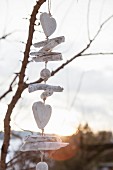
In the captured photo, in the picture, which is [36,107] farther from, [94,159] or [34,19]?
[94,159]

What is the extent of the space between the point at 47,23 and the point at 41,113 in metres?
0.12

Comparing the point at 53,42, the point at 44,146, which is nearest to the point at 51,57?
the point at 53,42

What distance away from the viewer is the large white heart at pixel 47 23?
0.55 m

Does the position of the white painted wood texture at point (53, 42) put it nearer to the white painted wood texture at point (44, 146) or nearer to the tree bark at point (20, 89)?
the tree bark at point (20, 89)

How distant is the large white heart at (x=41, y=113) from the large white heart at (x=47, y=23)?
10cm

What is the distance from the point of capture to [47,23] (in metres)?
0.55

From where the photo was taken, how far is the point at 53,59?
0.55 metres

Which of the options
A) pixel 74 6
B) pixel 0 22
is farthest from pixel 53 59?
pixel 0 22

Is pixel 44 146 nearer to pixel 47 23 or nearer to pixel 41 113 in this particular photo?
pixel 41 113

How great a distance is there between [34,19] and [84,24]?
0.24 m

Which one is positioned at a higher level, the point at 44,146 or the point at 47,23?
the point at 47,23

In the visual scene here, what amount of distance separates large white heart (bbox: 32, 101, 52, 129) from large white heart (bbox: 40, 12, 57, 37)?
99mm

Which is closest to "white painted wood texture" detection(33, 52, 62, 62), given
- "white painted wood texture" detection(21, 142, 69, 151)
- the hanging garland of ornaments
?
the hanging garland of ornaments

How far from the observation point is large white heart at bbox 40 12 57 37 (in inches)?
21.6
